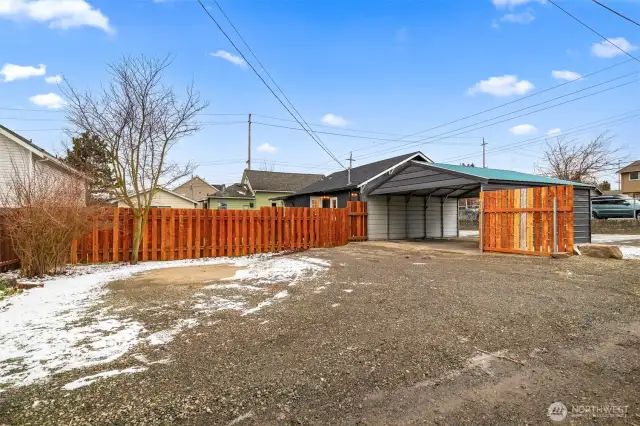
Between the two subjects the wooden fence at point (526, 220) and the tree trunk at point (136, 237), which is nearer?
the wooden fence at point (526, 220)

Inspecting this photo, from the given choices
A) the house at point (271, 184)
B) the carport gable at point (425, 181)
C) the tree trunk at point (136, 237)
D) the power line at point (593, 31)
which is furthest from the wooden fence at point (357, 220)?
the house at point (271, 184)

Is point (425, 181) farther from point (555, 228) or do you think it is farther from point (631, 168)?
point (631, 168)

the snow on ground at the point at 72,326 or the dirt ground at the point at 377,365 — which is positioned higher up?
the dirt ground at the point at 377,365

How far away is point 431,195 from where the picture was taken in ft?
57.9

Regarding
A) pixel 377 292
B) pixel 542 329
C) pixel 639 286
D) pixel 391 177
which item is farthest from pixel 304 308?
pixel 391 177

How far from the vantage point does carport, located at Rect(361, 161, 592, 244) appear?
1186cm

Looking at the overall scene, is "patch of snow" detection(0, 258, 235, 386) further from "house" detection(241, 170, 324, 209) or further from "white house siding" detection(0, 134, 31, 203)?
"house" detection(241, 170, 324, 209)

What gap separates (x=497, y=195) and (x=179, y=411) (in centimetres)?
1047

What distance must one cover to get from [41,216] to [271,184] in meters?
25.6

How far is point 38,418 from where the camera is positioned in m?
2.06

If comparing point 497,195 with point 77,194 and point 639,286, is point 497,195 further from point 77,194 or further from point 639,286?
point 77,194

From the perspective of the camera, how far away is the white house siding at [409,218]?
1605cm

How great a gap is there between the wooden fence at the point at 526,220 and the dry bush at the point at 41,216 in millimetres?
10994

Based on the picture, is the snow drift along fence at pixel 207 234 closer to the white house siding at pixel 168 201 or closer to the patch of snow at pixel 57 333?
the patch of snow at pixel 57 333
